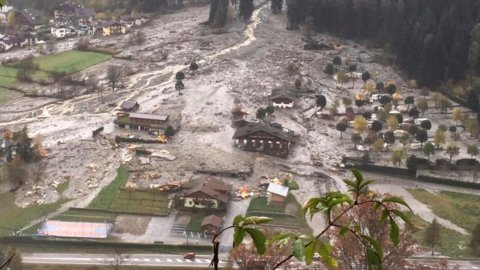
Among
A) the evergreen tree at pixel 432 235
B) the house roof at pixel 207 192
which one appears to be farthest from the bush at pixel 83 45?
the evergreen tree at pixel 432 235

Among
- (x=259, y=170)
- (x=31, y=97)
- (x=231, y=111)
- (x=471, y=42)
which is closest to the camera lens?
(x=259, y=170)

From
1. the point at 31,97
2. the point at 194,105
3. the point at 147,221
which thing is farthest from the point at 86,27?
the point at 147,221

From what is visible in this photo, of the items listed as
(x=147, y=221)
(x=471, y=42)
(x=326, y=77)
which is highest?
(x=471, y=42)

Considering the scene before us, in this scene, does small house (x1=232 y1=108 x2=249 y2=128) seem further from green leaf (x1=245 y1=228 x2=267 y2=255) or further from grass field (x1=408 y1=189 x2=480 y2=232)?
green leaf (x1=245 y1=228 x2=267 y2=255)

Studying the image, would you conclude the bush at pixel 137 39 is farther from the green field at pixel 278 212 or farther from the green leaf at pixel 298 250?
the green leaf at pixel 298 250

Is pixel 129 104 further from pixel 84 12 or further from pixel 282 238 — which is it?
pixel 282 238

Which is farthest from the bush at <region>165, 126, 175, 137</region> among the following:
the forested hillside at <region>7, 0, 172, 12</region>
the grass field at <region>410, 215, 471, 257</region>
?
the forested hillside at <region>7, 0, 172, 12</region>

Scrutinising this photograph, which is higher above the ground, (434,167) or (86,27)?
(86,27)

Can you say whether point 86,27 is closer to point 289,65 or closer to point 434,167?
point 289,65
